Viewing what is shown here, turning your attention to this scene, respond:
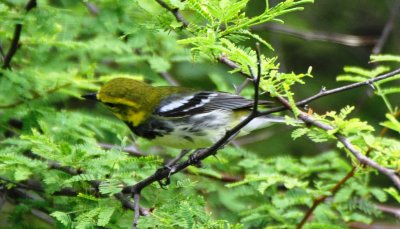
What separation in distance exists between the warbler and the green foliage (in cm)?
15

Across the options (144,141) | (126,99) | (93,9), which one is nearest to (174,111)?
(126,99)

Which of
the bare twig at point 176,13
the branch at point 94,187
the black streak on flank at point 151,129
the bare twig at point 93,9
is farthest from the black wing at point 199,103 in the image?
the bare twig at point 176,13

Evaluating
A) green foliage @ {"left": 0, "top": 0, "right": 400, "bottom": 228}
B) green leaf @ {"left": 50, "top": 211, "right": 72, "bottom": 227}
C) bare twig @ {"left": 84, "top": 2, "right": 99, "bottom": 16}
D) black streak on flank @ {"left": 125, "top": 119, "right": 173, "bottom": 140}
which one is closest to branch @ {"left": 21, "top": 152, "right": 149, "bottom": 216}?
green foliage @ {"left": 0, "top": 0, "right": 400, "bottom": 228}

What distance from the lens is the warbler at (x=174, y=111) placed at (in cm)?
420

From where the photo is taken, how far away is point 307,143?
23.9 ft

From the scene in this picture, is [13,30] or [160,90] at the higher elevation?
[13,30]

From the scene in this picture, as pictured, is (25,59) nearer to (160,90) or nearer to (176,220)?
(160,90)

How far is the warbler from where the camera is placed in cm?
420

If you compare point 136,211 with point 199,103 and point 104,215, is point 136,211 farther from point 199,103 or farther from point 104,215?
point 199,103

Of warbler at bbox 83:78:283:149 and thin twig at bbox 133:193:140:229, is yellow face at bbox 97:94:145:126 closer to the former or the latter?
warbler at bbox 83:78:283:149

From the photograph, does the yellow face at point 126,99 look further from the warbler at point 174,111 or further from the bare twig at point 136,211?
the bare twig at point 136,211

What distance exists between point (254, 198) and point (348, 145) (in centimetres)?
144

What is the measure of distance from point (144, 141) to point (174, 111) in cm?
43

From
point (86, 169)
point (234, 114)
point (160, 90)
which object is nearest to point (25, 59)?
point (160, 90)
